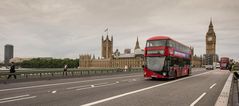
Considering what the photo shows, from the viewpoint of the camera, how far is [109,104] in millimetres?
8555

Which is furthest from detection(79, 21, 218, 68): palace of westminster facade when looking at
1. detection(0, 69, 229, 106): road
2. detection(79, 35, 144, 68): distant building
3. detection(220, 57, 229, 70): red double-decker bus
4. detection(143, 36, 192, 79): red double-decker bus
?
detection(0, 69, 229, 106): road

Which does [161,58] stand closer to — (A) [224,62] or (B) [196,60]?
(A) [224,62]

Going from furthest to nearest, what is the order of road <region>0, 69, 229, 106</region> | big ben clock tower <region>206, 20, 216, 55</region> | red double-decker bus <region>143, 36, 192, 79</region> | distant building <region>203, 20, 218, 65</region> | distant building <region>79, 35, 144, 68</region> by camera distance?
1. big ben clock tower <region>206, 20, 216, 55</region>
2. distant building <region>203, 20, 218, 65</region>
3. distant building <region>79, 35, 144, 68</region>
4. red double-decker bus <region>143, 36, 192, 79</region>
5. road <region>0, 69, 229, 106</region>

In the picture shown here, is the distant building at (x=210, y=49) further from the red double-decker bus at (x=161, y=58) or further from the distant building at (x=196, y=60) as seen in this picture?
the red double-decker bus at (x=161, y=58)

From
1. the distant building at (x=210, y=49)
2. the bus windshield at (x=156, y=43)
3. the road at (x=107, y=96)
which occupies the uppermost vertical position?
the distant building at (x=210, y=49)

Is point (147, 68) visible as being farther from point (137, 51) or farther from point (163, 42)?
point (137, 51)

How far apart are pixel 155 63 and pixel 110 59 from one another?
Answer: 496 ft

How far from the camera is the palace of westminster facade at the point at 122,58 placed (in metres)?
168

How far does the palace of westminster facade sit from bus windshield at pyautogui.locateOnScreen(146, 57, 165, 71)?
139 m

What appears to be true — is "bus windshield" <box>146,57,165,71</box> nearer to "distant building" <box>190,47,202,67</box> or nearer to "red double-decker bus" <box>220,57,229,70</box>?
"red double-decker bus" <box>220,57,229,70</box>

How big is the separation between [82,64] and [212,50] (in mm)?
111907

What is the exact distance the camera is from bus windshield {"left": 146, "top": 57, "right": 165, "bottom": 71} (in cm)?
2052

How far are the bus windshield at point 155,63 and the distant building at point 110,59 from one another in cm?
13872

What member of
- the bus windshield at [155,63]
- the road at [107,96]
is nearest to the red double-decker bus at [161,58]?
the bus windshield at [155,63]
